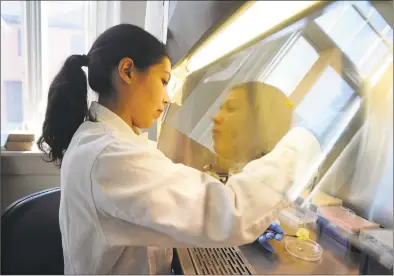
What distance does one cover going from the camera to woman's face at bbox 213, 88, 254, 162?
2.13ft

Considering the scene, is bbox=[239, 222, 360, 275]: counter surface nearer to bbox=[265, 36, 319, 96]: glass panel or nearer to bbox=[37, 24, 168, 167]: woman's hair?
bbox=[265, 36, 319, 96]: glass panel

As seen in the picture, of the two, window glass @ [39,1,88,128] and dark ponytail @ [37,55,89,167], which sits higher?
window glass @ [39,1,88,128]

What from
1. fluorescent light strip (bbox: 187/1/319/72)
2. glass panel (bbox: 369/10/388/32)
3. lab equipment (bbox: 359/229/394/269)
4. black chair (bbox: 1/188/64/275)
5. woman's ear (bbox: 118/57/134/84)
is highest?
glass panel (bbox: 369/10/388/32)

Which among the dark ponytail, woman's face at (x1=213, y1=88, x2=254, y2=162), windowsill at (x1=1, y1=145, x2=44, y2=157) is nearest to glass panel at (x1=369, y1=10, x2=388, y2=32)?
woman's face at (x1=213, y1=88, x2=254, y2=162)

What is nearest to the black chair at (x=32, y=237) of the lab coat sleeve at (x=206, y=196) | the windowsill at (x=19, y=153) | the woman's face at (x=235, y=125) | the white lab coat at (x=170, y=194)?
the white lab coat at (x=170, y=194)

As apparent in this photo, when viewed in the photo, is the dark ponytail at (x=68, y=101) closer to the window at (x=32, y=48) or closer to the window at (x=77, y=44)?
the window at (x=32, y=48)

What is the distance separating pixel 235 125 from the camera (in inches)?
25.8

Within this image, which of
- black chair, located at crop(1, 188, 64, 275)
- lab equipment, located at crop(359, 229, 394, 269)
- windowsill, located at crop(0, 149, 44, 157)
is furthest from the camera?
windowsill, located at crop(0, 149, 44, 157)

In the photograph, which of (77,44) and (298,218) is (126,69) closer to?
(298,218)

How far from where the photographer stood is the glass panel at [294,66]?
0.57 m

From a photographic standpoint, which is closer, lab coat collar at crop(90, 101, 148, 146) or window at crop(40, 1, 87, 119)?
lab coat collar at crop(90, 101, 148, 146)

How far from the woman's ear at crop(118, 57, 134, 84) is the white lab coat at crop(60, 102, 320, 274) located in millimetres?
132

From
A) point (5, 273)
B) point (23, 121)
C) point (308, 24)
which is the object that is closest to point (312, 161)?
point (308, 24)

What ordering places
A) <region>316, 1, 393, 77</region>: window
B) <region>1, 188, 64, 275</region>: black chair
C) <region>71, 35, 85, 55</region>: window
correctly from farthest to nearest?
<region>71, 35, 85, 55</region>: window, <region>1, 188, 64, 275</region>: black chair, <region>316, 1, 393, 77</region>: window
